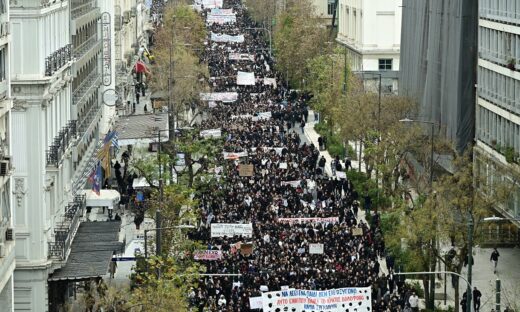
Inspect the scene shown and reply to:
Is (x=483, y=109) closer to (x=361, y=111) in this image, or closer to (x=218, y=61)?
(x=361, y=111)

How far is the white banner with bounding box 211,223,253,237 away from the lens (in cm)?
6947

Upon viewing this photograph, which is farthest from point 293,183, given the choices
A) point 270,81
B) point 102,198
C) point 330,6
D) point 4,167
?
point 330,6

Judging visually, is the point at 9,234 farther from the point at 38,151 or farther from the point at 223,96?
the point at 223,96

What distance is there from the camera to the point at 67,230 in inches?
2312

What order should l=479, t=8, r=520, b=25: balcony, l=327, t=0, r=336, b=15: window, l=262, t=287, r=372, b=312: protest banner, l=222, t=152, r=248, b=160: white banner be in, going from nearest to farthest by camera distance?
1. l=262, t=287, r=372, b=312: protest banner
2. l=479, t=8, r=520, b=25: balcony
3. l=222, t=152, r=248, b=160: white banner
4. l=327, t=0, r=336, b=15: window

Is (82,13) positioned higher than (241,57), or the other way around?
(82,13)

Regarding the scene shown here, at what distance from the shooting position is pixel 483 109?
3241 inches

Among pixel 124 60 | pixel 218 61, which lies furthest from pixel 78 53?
pixel 218 61

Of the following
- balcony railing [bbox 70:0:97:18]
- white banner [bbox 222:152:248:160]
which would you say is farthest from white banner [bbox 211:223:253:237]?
white banner [bbox 222:152:248:160]

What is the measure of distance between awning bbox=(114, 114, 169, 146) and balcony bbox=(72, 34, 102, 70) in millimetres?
5903

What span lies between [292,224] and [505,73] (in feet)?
43.4

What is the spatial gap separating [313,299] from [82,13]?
97.2ft

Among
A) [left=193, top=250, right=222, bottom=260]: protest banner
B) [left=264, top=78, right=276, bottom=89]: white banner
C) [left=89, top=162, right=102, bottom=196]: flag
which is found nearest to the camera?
[left=193, top=250, right=222, bottom=260]: protest banner

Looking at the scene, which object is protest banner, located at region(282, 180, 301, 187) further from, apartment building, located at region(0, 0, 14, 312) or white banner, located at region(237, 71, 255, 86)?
white banner, located at region(237, 71, 255, 86)
